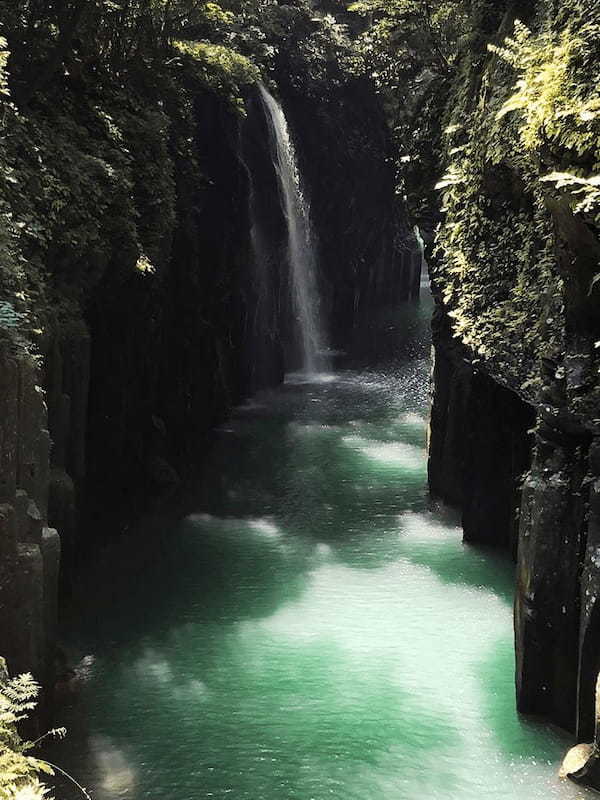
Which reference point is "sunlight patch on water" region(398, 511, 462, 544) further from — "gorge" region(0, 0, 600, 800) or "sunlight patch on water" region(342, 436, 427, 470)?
"sunlight patch on water" region(342, 436, 427, 470)

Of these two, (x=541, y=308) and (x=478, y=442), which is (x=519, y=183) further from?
(x=478, y=442)

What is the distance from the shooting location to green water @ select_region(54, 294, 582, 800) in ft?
31.9

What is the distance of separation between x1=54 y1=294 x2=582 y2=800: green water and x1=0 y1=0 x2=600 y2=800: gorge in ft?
0.19

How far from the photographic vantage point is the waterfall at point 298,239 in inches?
1251

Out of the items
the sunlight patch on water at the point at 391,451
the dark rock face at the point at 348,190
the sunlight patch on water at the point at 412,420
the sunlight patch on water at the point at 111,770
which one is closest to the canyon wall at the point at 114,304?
the sunlight patch on water at the point at 111,770

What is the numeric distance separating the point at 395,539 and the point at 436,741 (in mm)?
7084

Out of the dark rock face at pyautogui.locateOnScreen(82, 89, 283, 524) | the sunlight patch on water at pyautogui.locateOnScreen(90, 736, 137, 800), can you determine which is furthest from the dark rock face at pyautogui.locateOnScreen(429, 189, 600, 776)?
the dark rock face at pyautogui.locateOnScreen(82, 89, 283, 524)

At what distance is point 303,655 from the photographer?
12477 millimetres

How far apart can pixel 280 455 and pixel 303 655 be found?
460 inches

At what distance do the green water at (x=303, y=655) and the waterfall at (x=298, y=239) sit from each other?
15.2m

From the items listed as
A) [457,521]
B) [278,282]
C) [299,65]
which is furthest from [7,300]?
[299,65]

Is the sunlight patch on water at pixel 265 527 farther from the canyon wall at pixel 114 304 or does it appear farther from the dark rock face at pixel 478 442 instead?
the dark rock face at pixel 478 442

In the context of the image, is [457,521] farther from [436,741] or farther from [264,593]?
[436,741]

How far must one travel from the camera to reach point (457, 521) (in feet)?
59.4
